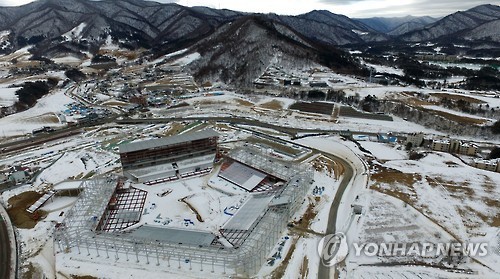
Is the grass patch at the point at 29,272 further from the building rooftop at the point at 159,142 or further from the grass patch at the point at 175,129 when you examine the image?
the grass patch at the point at 175,129

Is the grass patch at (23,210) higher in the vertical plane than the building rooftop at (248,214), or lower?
lower

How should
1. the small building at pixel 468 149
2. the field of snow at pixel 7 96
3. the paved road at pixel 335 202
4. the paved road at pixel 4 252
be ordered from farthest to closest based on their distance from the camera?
the field of snow at pixel 7 96 → the small building at pixel 468 149 → the paved road at pixel 4 252 → the paved road at pixel 335 202

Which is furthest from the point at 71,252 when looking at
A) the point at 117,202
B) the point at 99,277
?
the point at 117,202

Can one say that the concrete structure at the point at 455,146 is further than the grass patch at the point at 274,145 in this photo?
Yes

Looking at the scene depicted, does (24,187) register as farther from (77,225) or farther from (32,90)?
(32,90)

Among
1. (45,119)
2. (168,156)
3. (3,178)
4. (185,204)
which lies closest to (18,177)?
(3,178)

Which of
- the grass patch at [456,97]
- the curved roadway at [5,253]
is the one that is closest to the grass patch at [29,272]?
the curved roadway at [5,253]

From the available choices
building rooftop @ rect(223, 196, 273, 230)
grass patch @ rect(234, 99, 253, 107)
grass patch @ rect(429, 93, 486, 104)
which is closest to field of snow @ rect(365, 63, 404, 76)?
grass patch @ rect(429, 93, 486, 104)
